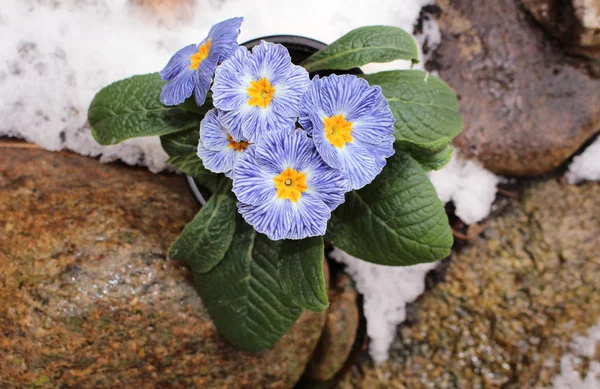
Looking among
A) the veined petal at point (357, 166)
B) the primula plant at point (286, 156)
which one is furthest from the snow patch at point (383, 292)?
the veined petal at point (357, 166)

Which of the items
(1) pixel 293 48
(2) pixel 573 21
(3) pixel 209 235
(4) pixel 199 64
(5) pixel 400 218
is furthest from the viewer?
(2) pixel 573 21

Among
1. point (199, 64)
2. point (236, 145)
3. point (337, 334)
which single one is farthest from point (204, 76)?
point (337, 334)

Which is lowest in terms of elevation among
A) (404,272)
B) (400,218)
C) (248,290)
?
(404,272)

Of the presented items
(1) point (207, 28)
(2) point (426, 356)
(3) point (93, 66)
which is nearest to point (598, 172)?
(2) point (426, 356)

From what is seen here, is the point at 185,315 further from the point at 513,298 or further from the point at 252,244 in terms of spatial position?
the point at 513,298

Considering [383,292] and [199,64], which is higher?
[199,64]

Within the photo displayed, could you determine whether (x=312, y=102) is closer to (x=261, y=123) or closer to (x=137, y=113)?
(x=261, y=123)

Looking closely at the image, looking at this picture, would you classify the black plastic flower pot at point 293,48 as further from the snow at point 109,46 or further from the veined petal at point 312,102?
the veined petal at point 312,102
